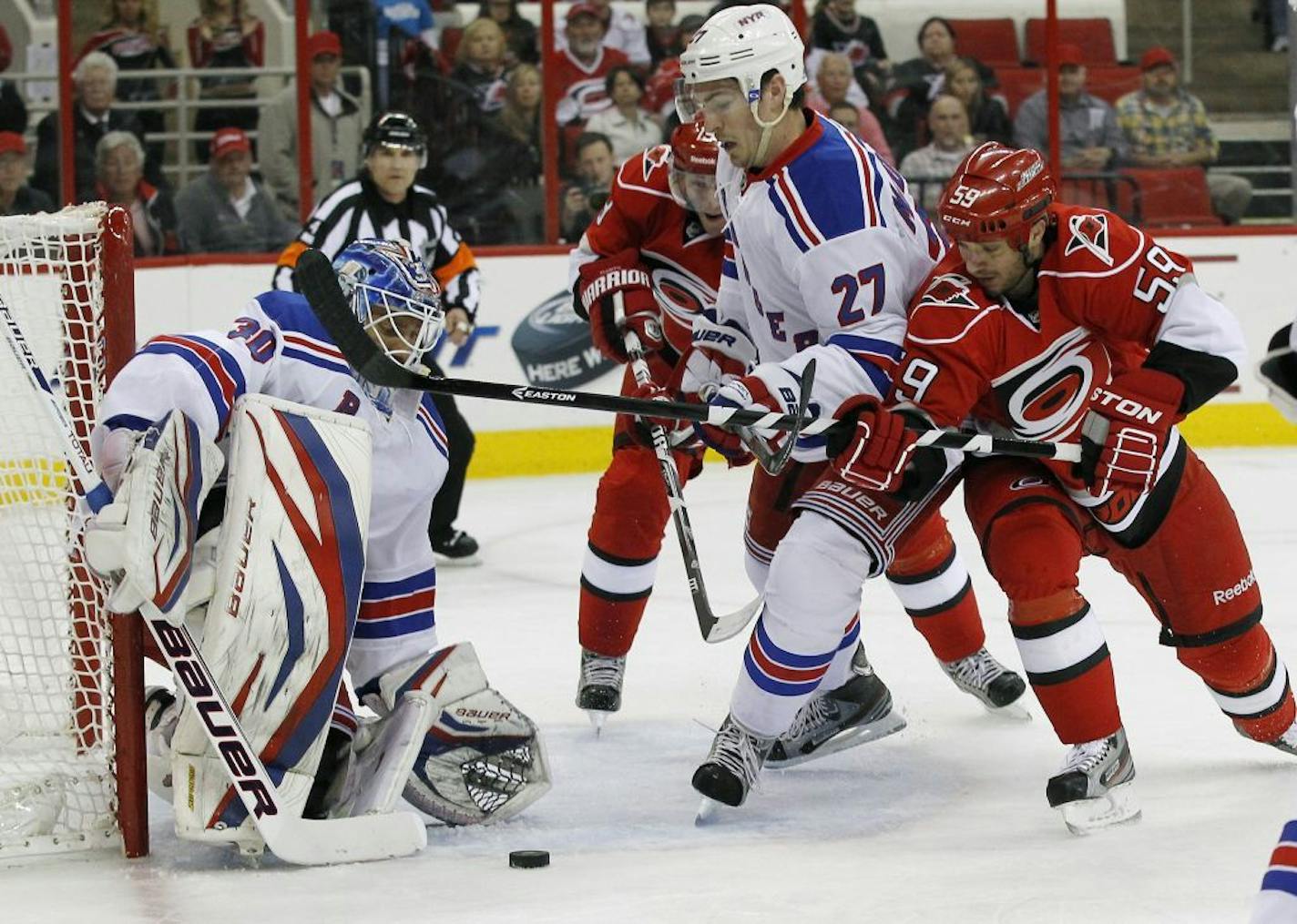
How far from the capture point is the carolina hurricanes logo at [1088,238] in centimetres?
269

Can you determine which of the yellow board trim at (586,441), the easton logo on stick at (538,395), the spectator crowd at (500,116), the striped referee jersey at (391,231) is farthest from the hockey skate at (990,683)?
the yellow board trim at (586,441)

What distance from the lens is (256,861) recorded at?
2535 millimetres

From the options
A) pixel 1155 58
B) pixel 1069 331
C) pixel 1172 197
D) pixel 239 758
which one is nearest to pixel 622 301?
pixel 1069 331

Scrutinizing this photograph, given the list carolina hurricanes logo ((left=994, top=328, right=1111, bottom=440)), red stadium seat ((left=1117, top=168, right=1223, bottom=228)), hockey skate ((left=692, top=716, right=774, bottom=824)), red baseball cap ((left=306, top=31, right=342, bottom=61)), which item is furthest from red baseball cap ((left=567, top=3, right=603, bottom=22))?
hockey skate ((left=692, top=716, right=774, bottom=824))

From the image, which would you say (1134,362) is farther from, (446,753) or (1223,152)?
(1223,152)

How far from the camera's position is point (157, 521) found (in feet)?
7.47

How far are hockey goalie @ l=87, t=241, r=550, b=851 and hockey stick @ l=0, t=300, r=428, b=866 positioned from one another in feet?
0.07

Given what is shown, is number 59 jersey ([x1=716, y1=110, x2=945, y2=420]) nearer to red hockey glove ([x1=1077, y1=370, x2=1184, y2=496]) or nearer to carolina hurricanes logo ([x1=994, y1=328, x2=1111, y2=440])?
carolina hurricanes logo ([x1=994, y1=328, x2=1111, y2=440])

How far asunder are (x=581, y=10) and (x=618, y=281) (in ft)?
10.9

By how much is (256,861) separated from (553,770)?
66cm

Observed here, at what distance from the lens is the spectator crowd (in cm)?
621

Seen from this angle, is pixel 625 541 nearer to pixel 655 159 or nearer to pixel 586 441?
pixel 655 159

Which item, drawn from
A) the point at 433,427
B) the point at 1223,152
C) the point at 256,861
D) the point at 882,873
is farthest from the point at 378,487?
the point at 1223,152

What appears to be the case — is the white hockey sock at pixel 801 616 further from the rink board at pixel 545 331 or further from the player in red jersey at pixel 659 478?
the rink board at pixel 545 331
